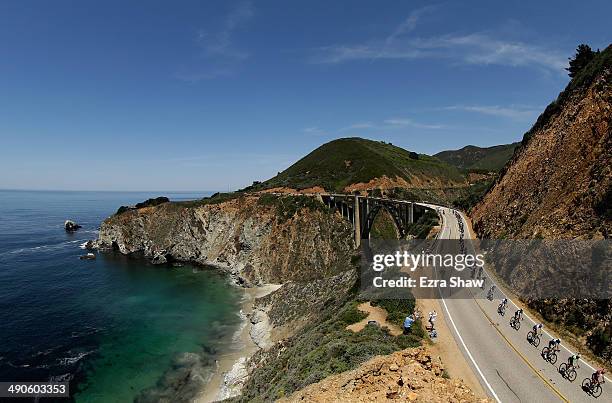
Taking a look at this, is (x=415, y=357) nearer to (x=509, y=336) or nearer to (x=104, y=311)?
(x=509, y=336)

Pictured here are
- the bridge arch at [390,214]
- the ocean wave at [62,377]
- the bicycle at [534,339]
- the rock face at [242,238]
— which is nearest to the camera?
the bicycle at [534,339]

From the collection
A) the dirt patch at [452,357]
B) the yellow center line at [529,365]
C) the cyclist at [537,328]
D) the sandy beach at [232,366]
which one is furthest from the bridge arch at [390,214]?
the cyclist at [537,328]

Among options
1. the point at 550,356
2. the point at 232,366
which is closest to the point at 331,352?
the point at 550,356

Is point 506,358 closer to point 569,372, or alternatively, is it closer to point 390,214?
point 569,372

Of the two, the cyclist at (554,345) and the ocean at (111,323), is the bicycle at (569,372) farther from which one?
the ocean at (111,323)

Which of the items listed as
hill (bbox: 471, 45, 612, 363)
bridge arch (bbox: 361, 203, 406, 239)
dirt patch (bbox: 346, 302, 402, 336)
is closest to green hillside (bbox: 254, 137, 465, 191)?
bridge arch (bbox: 361, 203, 406, 239)

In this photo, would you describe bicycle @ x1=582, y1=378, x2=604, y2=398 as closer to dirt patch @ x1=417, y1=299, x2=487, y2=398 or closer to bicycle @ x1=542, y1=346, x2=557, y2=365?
bicycle @ x1=542, y1=346, x2=557, y2=365
